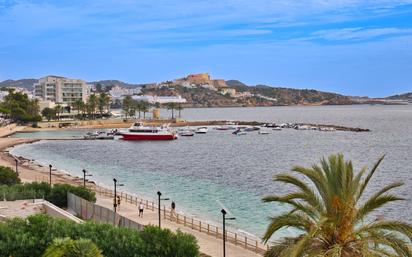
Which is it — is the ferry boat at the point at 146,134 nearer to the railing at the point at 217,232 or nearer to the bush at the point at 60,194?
the railing at the point at 217,232

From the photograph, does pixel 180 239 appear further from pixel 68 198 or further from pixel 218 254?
pixel 68 198

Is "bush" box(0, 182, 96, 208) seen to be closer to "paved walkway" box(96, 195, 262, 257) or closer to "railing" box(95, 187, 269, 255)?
→ "paved walkway" box(96, 195, 262, 257)

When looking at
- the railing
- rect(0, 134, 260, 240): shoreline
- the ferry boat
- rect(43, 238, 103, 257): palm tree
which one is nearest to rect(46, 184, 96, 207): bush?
the railing

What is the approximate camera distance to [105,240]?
64.8 feet

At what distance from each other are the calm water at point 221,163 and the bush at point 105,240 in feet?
50.8

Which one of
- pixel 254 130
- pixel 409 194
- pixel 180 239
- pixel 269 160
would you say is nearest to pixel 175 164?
pixel 269 160

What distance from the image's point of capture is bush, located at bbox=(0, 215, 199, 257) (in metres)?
19.2

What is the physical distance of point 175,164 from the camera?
77.1 metres

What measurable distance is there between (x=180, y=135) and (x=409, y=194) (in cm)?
9126

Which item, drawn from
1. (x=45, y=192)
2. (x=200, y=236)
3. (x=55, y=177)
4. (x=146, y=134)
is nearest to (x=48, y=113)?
(x=146, y=134)

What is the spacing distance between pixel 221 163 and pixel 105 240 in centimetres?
5915

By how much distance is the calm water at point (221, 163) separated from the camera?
44.7m

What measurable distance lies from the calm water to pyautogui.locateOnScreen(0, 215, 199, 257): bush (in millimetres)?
15489

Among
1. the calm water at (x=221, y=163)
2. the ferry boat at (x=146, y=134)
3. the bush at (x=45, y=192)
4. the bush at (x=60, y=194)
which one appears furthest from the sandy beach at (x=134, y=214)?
the ferry boat at (x=146, y=134)
